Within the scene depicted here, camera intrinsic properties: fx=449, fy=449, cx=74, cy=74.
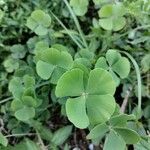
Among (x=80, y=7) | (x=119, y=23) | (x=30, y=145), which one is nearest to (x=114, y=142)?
(x=30, y=145)

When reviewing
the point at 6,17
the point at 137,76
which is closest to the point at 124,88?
the point at 137,76

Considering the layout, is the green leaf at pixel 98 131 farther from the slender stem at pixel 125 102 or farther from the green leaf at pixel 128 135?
the slender stem at pixel 125 102

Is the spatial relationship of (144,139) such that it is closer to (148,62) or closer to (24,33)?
(148,62)

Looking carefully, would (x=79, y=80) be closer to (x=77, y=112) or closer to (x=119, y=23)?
(x=77, y=112)

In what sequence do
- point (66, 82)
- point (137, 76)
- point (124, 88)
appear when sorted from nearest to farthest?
point (66, 82) → point (137, 76) → point (124, 88)

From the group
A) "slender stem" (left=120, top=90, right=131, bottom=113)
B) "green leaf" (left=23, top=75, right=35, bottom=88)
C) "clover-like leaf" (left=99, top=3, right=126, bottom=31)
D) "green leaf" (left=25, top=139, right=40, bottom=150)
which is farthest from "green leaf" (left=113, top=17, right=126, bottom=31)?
"green leaf" (left=25, top=139, right=40, bottom=150)

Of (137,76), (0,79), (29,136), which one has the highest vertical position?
(137,76)

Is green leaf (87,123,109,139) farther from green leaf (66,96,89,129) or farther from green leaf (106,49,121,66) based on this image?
green leaf (106,49,121,66)
